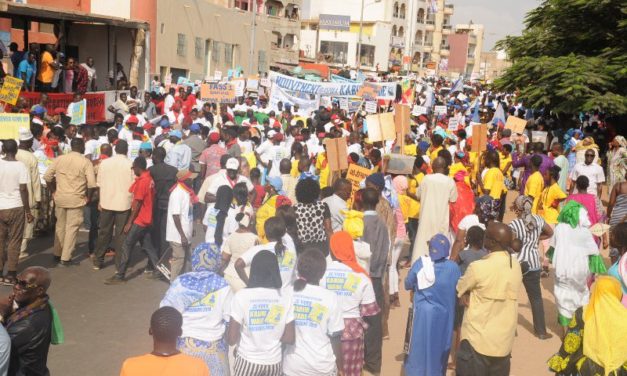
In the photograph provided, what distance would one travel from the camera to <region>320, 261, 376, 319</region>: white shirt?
17.7 feet

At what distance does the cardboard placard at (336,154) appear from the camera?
33.0 feet

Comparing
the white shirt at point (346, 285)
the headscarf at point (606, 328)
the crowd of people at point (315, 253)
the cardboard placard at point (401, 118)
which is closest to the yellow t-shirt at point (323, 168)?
the crowd of people at point (315, 253)

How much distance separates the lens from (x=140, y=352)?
689 cm

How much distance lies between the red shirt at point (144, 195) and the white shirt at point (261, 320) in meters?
4.55

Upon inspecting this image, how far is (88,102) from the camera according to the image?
56.8 feet

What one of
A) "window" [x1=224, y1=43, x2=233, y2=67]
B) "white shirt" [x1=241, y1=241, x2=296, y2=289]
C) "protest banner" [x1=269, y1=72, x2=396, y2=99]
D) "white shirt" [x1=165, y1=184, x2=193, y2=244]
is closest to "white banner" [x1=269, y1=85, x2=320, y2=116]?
"protest banner" [x1=269, y1=72, x2=396, y2=99]

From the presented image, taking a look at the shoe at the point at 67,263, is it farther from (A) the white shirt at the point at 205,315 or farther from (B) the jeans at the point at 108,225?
(A) the white shirt at the point at 205,315

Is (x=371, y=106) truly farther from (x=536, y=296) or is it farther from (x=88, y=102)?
(x=536, y=296)

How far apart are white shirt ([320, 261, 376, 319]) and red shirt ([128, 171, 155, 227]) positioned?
159 inches

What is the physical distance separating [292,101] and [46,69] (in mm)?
6833

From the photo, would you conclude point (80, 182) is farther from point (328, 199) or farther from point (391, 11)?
point (391, 11)

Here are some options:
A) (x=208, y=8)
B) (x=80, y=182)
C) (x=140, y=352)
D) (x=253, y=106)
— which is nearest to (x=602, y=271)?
(x=140, y=352)

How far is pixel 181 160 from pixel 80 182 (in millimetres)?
2183

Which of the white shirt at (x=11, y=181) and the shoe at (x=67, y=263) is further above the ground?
the white shirt at (x=11, y=181)
